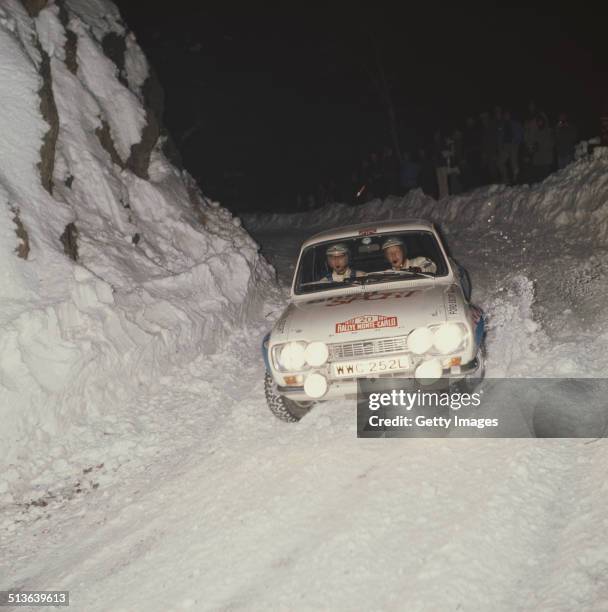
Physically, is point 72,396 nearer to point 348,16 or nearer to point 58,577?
point 58,577

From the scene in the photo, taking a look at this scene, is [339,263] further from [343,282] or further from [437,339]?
[437,339]

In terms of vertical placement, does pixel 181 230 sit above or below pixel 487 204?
below

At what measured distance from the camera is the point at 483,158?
1670cm

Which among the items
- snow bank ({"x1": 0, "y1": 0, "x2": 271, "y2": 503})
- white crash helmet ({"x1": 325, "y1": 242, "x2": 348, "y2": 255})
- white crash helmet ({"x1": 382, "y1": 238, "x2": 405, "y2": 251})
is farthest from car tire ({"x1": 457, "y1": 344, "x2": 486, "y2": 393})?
snow bank ({"x1": 0, "y1": 0, "x2": 271, "y2": 503})

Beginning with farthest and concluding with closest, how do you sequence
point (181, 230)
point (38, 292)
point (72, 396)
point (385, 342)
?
point (181, 230)
point (38, 292)
point (72, 396)
point (385, 342)

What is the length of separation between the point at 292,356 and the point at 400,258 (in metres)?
1.91

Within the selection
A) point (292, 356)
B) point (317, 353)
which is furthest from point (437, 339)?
point (292, 356)

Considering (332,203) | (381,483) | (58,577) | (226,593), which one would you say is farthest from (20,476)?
(332,203)

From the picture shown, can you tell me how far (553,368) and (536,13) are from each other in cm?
2785

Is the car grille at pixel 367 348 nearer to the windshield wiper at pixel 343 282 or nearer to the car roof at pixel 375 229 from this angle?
the windshield wiper at pixel 343 282

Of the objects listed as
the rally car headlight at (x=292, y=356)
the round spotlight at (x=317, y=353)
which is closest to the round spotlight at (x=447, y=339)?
the round spotlight at (x=317, y=353)

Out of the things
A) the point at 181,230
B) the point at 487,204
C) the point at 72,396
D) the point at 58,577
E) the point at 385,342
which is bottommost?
the point at 58,577

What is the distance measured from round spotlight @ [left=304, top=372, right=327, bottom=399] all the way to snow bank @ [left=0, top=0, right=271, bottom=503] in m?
2.12

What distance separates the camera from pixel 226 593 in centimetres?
347
